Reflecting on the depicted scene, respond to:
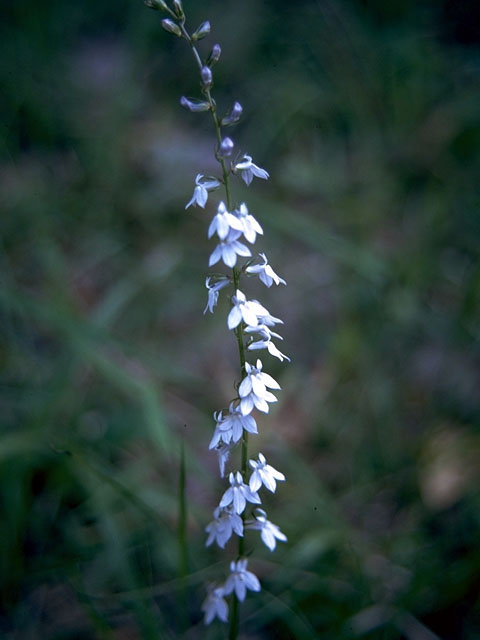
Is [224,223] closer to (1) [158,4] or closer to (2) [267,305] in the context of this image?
(1) [158,4]

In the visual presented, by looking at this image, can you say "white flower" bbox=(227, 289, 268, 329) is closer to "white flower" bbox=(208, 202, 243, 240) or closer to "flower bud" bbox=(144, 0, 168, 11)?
"white flower" bbox=(208, 202, 243, 240)

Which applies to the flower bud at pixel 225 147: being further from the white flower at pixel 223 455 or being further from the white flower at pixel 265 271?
the white flower at pixel 223 455

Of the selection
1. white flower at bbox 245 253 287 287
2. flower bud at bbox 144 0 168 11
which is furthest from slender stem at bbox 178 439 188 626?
flower bud at bbox 144 0 168 11

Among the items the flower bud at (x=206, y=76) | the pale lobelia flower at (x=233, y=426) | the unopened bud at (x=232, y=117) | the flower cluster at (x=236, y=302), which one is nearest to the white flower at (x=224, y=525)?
the flower cluster at (x=236, y=302)

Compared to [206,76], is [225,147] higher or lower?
lower

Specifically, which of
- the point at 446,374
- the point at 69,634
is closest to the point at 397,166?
the point at 446,374

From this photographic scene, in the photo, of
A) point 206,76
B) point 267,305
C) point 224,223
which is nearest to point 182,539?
point 224,223
